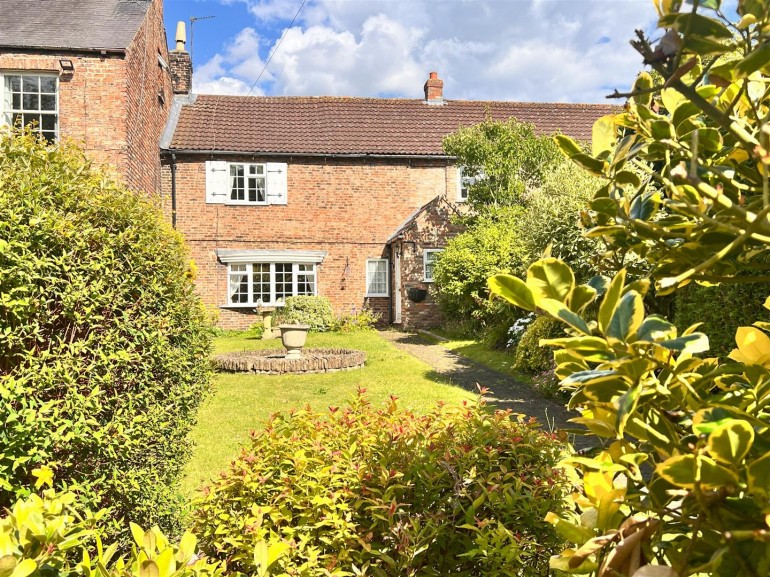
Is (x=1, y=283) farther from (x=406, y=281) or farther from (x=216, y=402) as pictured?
(x=406, y=281)

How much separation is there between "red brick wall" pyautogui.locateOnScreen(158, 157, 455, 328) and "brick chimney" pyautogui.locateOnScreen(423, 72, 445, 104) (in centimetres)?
361

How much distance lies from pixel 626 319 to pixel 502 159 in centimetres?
1739

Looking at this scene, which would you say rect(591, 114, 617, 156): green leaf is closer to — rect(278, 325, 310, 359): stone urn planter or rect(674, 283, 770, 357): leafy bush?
rect(674, 283, 770, 357): leafy bush

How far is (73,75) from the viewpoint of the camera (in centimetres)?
1534

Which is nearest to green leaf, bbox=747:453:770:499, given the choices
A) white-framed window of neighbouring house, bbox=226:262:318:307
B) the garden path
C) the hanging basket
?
the garden path

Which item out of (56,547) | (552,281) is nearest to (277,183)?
(56,547)

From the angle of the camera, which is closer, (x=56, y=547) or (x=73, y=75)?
(x=56, y=547)

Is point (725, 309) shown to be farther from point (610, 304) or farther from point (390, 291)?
point (390, 291)

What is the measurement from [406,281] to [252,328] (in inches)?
224

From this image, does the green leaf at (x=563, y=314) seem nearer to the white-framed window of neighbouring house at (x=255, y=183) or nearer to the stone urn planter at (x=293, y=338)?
the stone urn planter at (x=293, y=338)

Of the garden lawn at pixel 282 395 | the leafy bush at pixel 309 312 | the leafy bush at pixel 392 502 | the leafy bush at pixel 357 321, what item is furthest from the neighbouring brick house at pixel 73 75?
the leafy bush at pixel 392 502

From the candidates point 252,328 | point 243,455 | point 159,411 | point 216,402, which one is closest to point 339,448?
point 243,455

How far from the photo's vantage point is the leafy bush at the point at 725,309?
549cm

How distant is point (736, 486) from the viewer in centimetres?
92
